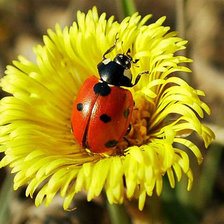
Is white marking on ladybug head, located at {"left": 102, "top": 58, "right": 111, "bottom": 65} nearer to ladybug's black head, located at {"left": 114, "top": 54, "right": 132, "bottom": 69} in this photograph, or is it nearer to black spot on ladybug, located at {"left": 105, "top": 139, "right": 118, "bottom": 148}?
ladybug's black head, located at {"left": 114, "top": 54, "right": 132, "bottom": 69}

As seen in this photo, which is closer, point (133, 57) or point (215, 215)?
point (133, 57)

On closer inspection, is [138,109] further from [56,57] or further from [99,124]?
[56,57]

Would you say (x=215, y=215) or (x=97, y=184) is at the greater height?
(x=97, y=184)

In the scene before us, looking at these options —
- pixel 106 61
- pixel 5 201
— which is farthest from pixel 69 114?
pixel 5 201

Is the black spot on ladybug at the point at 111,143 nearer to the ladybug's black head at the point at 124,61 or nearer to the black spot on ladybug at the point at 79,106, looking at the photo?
the black spot on ladybug at the point at 79,106

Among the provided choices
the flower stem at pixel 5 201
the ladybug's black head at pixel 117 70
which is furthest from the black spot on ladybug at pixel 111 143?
the flower stem at pixel 5 201

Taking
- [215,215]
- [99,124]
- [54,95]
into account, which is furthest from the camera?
[215,215]

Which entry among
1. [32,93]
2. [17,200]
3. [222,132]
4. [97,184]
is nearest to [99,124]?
[97,184]
